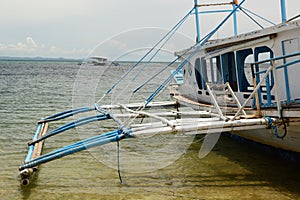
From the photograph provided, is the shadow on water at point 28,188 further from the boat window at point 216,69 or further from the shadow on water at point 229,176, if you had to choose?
the boat window at point 216,69

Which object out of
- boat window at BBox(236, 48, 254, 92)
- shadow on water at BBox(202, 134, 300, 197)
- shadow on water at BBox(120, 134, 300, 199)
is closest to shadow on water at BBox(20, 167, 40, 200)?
shadow on water at BBox(120, 134, 300, 199)

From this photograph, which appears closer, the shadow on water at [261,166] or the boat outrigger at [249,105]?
the boat outrigger at [249,105]

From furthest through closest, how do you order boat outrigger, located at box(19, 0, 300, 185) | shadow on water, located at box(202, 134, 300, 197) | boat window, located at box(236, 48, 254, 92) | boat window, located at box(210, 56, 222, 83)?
boat window, located at box(210, 56, 222, 83) < boat window, located at box(236, 48, 254, 92) < shadow on water, located at box(202, 134, 300, 197) < boat outrigger, located at box(19, 0, 300, 185)

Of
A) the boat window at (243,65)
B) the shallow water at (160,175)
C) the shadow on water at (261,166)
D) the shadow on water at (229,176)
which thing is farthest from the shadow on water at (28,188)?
the boat window at (243,65)

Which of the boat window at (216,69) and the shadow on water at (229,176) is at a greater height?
the boat window at (216,69)

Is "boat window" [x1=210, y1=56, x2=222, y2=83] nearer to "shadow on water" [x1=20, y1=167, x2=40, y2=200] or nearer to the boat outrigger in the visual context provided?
the boat outrigger

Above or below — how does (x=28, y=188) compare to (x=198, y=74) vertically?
below

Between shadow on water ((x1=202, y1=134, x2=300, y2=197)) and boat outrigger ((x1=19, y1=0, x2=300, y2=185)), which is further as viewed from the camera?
shadow on water ((x1=202, y1=134, x2=300, y2=197))

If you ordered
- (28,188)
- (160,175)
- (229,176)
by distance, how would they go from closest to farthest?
(28,188)
(229,176)
(160,175)

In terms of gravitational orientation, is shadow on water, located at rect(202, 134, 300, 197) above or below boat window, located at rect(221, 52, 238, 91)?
below

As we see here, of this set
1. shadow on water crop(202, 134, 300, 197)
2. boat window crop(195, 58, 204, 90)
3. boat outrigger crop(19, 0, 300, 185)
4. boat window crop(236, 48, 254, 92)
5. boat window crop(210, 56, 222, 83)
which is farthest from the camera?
boat window crop(195, 58, 204, 90)

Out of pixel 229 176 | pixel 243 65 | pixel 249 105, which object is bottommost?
pixel 229 176

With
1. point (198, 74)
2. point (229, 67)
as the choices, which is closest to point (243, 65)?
point (229, 67)

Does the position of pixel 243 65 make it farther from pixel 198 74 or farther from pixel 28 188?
pixel 28 188
